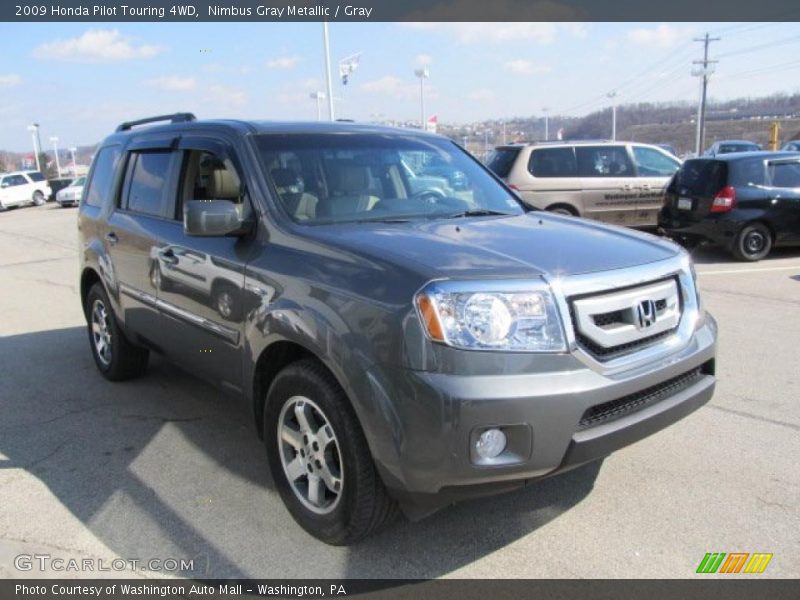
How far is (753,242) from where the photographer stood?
9938 mm

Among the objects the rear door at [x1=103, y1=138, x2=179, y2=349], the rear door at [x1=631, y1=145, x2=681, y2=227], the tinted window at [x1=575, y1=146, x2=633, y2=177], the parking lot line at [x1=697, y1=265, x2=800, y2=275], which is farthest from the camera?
the rear door at [x1=631, y1=145, x2=681, y2=227]

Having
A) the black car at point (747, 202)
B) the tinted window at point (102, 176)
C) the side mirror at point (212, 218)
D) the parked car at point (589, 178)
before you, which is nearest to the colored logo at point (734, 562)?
the side mirror at point (212, 218)

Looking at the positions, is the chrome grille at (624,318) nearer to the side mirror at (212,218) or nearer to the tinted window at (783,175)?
the side mirror at (212,218)

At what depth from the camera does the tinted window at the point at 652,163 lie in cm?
1189

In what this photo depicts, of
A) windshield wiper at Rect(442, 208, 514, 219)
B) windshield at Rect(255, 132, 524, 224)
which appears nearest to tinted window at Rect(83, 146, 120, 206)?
windshield at Rect(255, 132, 524, 224)

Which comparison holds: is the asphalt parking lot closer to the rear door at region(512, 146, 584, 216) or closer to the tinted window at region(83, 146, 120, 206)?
the tinted window at region(83, 146, 120, 206)

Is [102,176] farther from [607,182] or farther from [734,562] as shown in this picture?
[607,182]

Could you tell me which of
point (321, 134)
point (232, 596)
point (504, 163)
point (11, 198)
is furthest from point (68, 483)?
point (11, 198)

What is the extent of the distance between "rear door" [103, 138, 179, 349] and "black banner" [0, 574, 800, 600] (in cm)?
183

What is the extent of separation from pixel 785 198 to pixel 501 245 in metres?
8.73

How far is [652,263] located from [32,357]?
564 cm

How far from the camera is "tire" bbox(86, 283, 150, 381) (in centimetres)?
510

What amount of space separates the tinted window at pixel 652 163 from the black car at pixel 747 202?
71.8 inches

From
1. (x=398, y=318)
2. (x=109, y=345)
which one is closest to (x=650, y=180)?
(x=109, y=345)
